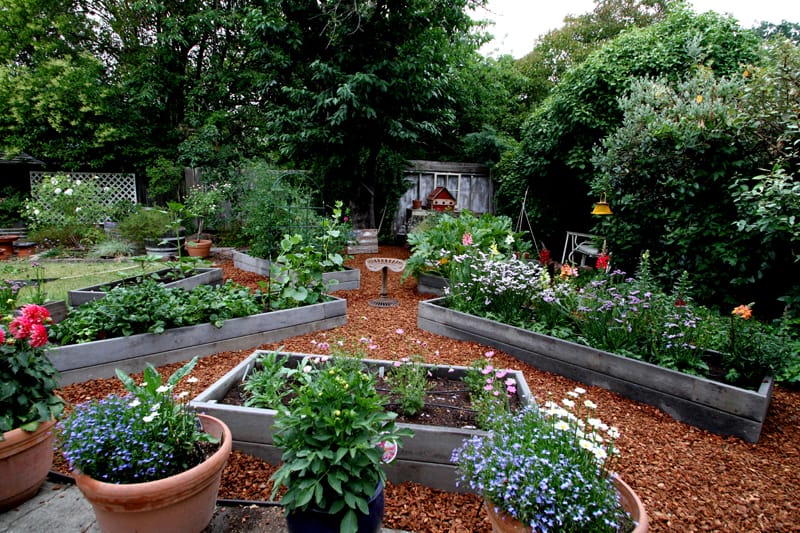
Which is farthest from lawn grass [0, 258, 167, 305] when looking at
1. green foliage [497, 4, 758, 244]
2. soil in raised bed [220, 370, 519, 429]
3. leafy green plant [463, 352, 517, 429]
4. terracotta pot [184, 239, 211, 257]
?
green foliage [497, 4, 758, 244]

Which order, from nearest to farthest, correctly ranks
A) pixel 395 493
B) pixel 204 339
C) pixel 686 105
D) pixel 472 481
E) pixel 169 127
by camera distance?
pixel 472 481 → pixel 395 493 → pixel 204 339 → pixel 686 105 → pixel 169 127

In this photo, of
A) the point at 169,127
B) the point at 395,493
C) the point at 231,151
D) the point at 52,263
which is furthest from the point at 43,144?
the point at 395,493

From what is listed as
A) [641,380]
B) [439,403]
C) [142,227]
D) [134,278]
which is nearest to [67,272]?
[142,227]

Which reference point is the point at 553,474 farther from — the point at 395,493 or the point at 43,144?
the point at 43,144

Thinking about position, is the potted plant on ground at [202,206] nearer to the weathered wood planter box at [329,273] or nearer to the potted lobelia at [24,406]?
the weathered wood planter box at [329,273]

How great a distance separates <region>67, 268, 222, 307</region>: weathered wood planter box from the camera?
4.28 m

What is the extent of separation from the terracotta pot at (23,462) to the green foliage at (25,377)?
49 mm

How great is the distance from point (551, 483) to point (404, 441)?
33.2 inches

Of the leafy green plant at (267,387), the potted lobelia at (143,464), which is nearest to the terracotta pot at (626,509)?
the potted lobelia at (143,464)

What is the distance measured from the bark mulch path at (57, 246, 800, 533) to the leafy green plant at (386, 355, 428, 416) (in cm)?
40

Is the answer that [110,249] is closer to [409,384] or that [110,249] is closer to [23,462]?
[23,462]

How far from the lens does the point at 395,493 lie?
2.05m

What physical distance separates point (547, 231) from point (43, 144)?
11.9 m

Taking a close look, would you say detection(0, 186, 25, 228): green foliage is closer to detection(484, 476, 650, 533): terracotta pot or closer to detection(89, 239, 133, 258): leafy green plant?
detection(89, 239, 133, 258): leafy green plant
